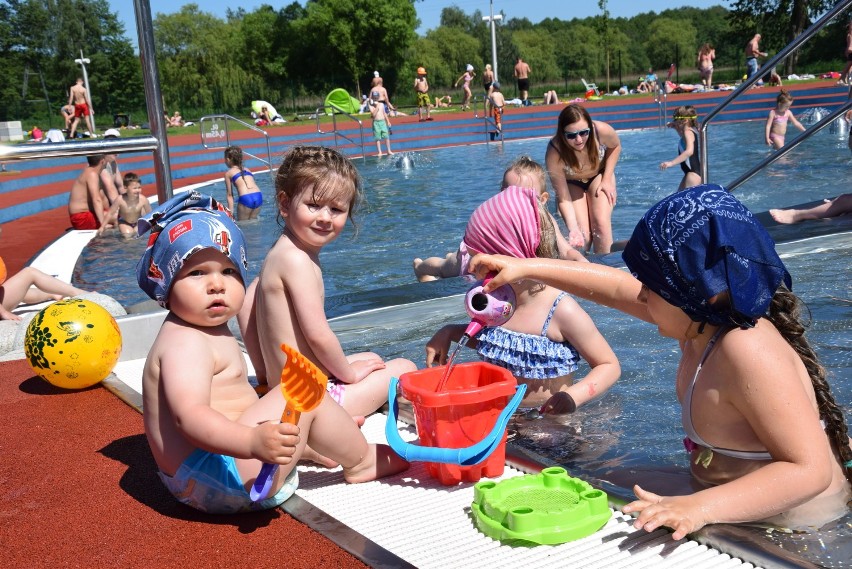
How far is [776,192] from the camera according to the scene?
1241cm

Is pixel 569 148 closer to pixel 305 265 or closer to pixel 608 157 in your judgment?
pixel 608 157

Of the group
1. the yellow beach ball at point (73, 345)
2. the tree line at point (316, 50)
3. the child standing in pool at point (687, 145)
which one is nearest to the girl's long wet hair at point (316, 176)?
the yellow beach ball at point (73, 345)

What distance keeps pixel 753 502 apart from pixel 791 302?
0.59 metres

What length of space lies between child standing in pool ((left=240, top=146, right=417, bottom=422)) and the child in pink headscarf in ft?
1.97

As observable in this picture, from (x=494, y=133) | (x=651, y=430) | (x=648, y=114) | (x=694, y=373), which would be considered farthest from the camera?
(x=648, y=114)

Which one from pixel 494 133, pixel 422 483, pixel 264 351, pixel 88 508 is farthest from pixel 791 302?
pixel 494 133

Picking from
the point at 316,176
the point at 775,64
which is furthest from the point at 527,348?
the point at 775,64

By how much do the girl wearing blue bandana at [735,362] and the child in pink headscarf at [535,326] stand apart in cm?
108

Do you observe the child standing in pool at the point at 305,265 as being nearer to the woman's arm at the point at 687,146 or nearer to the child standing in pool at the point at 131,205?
the woman's arm at the point at 687,146

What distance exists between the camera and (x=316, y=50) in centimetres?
6381

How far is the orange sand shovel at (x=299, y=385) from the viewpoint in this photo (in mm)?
2307

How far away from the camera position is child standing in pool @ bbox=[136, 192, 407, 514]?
2.59m

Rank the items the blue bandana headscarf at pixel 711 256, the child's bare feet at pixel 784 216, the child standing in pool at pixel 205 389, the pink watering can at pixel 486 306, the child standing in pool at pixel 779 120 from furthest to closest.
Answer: the child standing in pool at pixel 779 120 → the child's bare feet at pixel 784 216 → the pink watering can at pixel 486 306 → the child standing in pool at pixel 205 389 → the blue bandana headscarf at pixel 711 256

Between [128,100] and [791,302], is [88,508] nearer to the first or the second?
[791,302]
